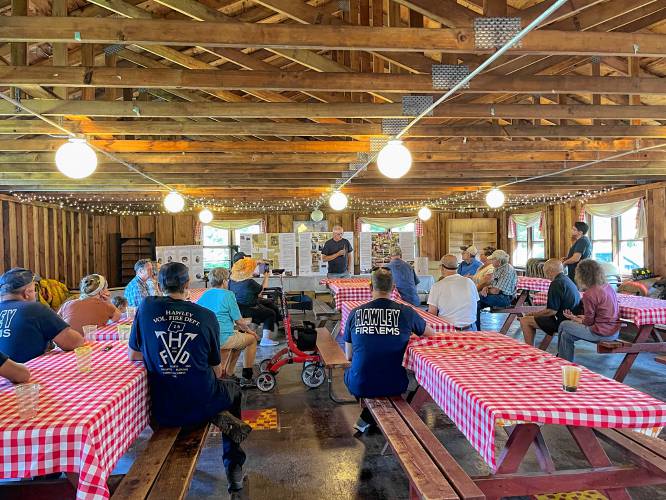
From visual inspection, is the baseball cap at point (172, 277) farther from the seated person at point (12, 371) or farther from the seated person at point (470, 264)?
the seated person at point (470, 264)

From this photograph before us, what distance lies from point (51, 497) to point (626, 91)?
5.36 metres

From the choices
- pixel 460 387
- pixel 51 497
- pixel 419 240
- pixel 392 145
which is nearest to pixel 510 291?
pixel 392 145

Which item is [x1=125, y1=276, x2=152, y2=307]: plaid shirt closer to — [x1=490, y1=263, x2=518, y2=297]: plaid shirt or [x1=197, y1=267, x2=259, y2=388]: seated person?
[x1=197, y1=267, x2=259, y2=388]: seated person

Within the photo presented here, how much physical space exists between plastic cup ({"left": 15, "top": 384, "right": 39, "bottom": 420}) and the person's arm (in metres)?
0.46

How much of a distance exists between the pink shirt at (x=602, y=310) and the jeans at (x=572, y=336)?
84 millimetres

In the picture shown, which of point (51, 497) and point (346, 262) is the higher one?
point (346, 262)

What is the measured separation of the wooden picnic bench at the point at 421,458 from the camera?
87.6 inches

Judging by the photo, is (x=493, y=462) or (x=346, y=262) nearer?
(x=493, y=462)

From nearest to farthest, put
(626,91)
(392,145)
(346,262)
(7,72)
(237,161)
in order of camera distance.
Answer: (7,72) < (626,91) < (392,145) < (237,161) < (346,262)

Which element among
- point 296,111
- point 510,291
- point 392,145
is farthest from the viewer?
point 510,291

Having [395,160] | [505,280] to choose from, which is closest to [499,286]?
[505,280]

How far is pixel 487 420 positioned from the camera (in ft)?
7.54

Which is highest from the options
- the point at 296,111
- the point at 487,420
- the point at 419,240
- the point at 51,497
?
the point at 296,111

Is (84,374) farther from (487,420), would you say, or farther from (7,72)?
(7,72)
